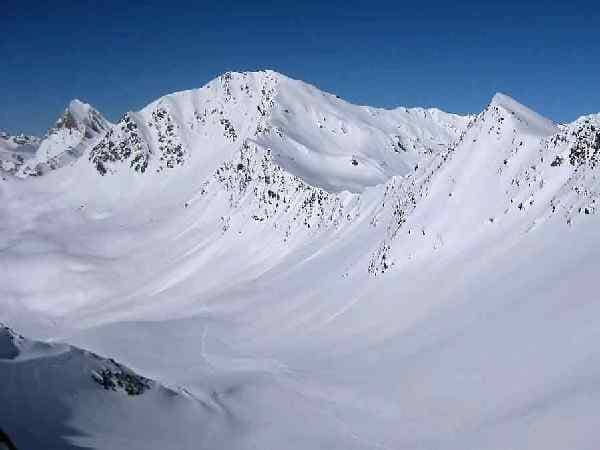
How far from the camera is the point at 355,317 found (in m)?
37.4

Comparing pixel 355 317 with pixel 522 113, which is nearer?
pixel 355 317

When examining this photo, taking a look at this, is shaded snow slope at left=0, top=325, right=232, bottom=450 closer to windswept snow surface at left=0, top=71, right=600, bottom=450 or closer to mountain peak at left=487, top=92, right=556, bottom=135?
windswept snow surface at left=0, top=71, right=600, bottom=450

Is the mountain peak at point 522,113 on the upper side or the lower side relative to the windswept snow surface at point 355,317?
upper

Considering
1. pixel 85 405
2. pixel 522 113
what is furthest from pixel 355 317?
pixel 522 113

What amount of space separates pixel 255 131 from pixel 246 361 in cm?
9021

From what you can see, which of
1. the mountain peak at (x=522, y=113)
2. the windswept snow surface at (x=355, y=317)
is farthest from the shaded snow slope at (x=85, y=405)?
the mountain peak at (x=522, y=113)

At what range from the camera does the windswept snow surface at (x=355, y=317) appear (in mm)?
19219

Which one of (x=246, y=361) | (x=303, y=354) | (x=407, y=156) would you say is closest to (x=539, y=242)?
(x=303, y=354)

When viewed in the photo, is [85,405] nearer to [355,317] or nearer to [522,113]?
[355,317]

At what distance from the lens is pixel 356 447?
2078 centimetres

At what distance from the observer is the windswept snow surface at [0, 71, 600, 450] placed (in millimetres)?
19219

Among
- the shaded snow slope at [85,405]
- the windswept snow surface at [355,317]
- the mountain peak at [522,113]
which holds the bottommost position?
the shaded snow slope at [85,405]

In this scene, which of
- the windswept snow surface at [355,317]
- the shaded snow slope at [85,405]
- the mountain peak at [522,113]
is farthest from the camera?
the mountain peak at [522,113]

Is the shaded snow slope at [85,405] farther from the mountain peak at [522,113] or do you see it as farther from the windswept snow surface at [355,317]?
the mountain peak at [522,113]
